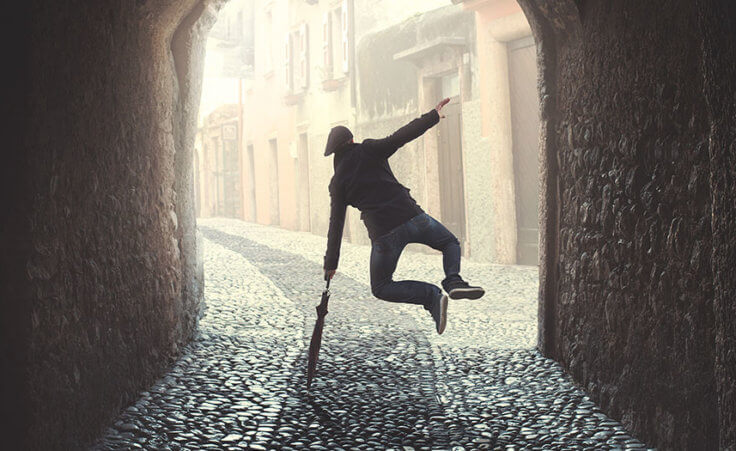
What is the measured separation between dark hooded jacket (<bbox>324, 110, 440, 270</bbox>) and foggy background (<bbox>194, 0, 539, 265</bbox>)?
23.8 feet

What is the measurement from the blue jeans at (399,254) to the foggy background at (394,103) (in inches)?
281

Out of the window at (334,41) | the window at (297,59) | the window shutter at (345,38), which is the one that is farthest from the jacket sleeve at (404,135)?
the window at (297,59)

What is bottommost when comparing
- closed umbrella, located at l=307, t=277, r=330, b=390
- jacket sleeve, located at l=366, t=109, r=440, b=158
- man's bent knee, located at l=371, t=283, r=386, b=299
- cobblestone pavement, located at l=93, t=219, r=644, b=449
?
cobblestone pavement, located at l=93, t=219, r=644, b=449

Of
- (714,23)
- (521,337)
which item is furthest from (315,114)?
(714,23)

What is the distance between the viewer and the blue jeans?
5.38 m

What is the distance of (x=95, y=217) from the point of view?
164 inches

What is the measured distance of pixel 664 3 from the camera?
361 cm

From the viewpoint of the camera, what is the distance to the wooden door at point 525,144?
Result: 12.4m

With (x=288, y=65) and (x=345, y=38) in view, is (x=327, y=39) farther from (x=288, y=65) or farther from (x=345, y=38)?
(x=288, y=65)

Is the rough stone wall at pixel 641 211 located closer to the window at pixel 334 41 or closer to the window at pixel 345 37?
the window at pixel 345 37

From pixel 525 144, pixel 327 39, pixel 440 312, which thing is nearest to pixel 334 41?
pixel 327 39

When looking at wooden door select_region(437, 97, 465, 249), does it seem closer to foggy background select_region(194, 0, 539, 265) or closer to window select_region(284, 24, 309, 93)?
foggy background select_region(194, 0, 539, 265)

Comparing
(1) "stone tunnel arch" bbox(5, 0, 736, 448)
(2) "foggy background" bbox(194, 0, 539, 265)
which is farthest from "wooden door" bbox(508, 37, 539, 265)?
(1) "stone tunnel arch" bbox(5, 0, 736, 448)

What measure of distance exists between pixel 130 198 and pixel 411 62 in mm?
11399
